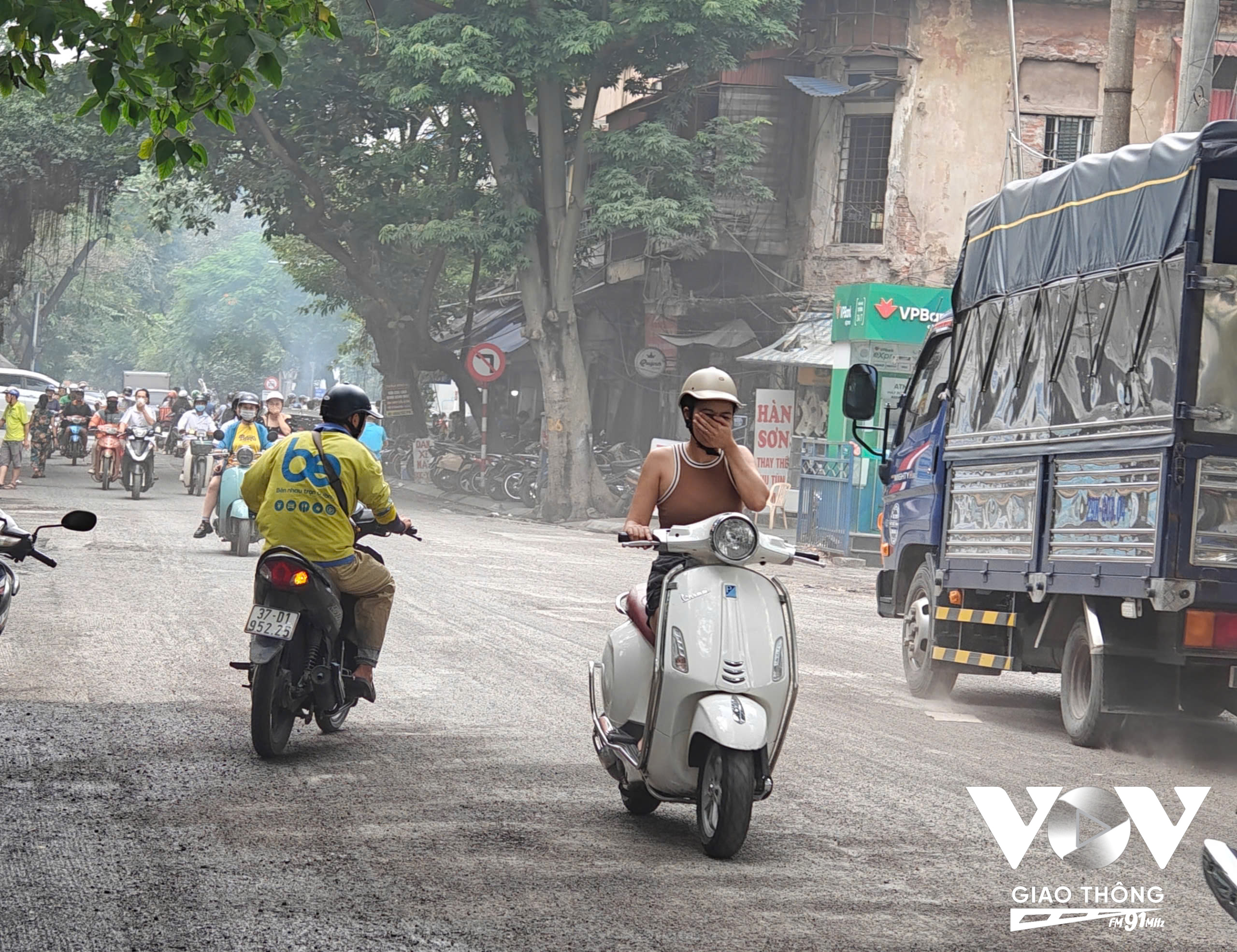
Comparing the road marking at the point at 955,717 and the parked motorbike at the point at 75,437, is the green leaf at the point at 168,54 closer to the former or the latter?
the road marking at the point at 955,717

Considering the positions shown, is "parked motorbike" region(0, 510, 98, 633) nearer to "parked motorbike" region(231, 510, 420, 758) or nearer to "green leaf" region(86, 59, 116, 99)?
"parked motorbike" region(231, 510, 420, 758)

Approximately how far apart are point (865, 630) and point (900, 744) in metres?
6.38

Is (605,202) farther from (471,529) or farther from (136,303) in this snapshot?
(136,303)

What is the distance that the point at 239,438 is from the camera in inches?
703

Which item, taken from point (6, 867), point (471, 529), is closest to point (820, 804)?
point (6, 867)

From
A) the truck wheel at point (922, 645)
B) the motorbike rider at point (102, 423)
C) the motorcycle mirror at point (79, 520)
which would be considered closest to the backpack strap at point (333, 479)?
the motorcycle mirror at point (79, 520)

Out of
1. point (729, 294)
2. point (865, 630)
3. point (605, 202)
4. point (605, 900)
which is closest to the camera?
point (605, 900)

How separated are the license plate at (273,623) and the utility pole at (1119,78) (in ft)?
31.1

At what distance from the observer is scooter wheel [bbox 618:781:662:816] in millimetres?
6094

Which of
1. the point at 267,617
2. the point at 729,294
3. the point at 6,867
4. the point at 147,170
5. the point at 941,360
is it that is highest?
the point at 147,170

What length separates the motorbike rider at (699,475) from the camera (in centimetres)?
586

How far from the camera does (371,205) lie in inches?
1288

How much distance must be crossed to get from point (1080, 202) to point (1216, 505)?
2248mm

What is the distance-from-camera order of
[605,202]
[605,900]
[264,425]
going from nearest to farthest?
[605,900] → [264,425] → [605,202]
